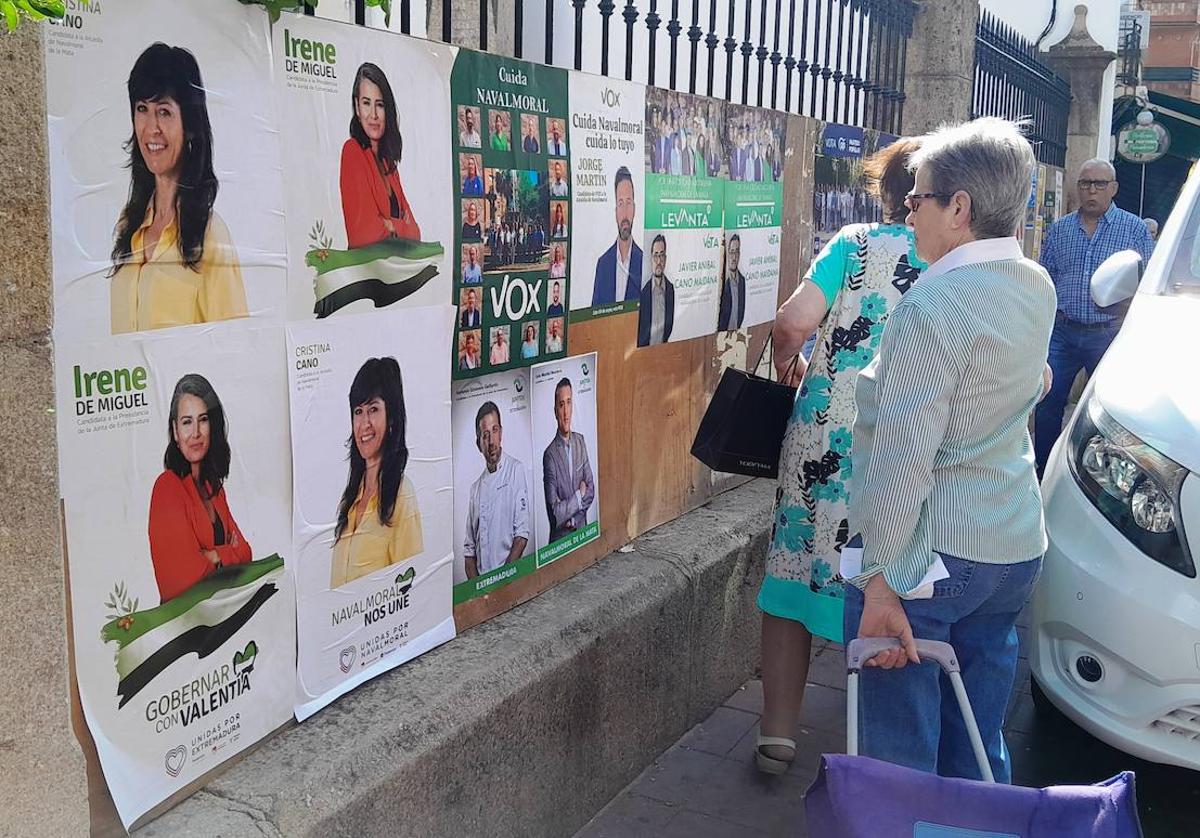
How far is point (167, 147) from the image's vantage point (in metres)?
2.35

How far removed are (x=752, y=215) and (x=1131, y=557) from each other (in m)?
2.18

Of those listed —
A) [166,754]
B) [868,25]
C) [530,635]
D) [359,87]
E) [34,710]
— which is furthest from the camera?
[868,25]

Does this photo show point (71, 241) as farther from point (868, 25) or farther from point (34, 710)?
point (868, 25)

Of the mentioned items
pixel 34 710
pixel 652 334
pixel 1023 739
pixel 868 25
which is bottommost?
pixel 1023 739

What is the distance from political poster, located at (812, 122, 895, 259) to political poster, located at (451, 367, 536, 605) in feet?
8.62

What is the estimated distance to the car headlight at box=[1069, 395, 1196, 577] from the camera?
3.48 m

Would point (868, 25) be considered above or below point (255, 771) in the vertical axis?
above

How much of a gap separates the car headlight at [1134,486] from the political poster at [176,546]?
233cm

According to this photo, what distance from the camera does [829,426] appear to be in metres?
3.79

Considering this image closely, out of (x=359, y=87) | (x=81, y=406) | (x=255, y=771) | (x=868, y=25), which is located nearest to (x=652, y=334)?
(x=359, y=87)

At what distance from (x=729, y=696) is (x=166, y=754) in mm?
2612

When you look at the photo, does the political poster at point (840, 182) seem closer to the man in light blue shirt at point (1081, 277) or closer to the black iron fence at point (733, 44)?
the black iron fence at point (733, 44)

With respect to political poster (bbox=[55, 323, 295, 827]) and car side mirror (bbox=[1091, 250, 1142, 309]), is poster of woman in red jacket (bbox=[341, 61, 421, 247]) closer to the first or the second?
political poster (bbox=[55, 323, 295, 827])

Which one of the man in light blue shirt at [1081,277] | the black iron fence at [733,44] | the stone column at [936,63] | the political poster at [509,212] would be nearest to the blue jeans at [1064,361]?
the man in light blue shirt at [1081,277]
